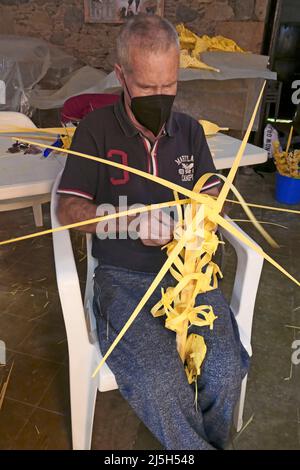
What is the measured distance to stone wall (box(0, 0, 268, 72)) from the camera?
432 centimetres

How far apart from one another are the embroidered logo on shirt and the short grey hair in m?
0.34

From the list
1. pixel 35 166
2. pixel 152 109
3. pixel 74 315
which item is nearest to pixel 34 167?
pixel 35 166

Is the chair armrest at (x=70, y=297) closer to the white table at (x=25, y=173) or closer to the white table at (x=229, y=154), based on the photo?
the white table at (x=25, y=173)

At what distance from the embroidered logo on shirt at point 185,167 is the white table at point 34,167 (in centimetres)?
38

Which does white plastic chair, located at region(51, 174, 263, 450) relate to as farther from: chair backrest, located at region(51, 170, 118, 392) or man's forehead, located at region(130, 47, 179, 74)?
man's forehead, located at region(130, 47, 179, 74)

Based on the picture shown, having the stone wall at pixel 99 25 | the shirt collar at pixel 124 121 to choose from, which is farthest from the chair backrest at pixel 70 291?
the stone wall at pixel 99 25

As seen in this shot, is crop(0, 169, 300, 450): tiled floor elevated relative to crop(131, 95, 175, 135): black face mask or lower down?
lower down

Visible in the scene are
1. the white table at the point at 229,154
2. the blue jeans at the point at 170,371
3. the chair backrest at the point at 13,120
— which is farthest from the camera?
the chair backrest at the point at 13,120

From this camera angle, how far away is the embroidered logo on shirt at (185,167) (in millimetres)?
1349

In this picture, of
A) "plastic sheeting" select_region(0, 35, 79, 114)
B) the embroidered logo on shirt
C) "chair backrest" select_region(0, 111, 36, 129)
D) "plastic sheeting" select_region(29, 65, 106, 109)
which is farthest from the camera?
"plastic sheeting" select_region(0, 35, 79, 114)

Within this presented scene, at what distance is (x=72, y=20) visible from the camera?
4746mm

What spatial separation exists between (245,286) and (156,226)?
40 cm

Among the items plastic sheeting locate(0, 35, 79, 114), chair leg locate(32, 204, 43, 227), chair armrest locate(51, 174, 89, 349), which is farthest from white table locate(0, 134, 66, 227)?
plastic sheeting locate(0, 35, 79, 114)
